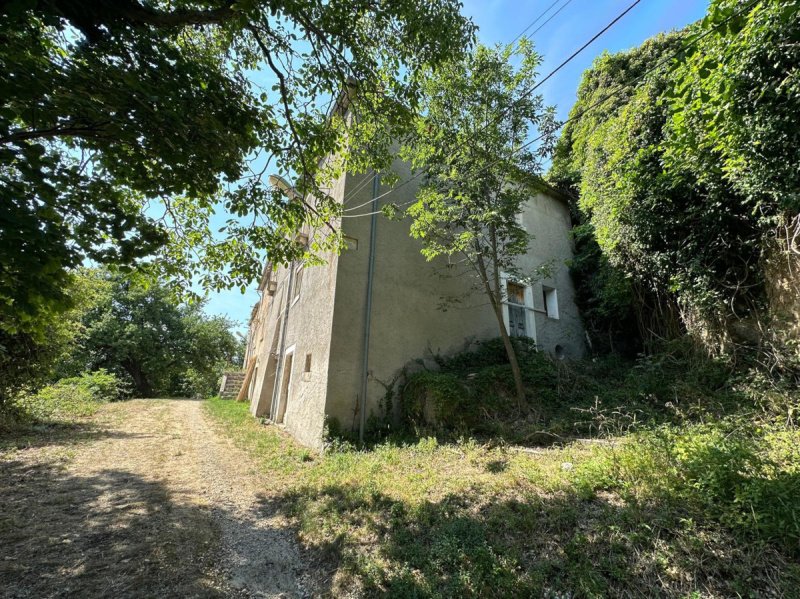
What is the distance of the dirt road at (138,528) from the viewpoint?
2.68 meters

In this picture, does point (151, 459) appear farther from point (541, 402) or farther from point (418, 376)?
point (541, 402)

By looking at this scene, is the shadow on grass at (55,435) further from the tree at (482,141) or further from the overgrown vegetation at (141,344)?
the tree at (482,141)

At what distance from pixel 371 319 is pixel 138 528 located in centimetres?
488

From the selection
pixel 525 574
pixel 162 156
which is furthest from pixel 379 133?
pixel 525 574

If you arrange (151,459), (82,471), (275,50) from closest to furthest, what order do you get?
1. (275,50)
2. (82,471)
3. (151,459)

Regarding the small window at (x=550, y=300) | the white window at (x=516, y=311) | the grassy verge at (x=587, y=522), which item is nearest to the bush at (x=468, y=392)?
the white window at (x=516, y=311)

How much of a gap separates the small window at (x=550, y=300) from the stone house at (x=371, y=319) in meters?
0.03

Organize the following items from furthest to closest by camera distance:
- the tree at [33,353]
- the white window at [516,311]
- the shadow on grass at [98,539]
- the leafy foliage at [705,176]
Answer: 1. the white window at [516,311]
2. the tree at [33,353]
3. the leafy foliage at [705,176]
4. the shadow on grass at [98,539]

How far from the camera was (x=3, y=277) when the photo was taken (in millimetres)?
2445

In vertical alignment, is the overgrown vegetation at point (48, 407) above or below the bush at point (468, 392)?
below

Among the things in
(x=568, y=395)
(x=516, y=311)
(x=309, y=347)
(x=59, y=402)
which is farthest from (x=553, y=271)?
(x=59, y=402)

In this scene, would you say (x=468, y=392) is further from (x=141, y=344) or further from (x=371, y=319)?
(x=141, y=344)

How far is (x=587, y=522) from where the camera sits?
287 centimetres

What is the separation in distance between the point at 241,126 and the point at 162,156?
34.0 inches
